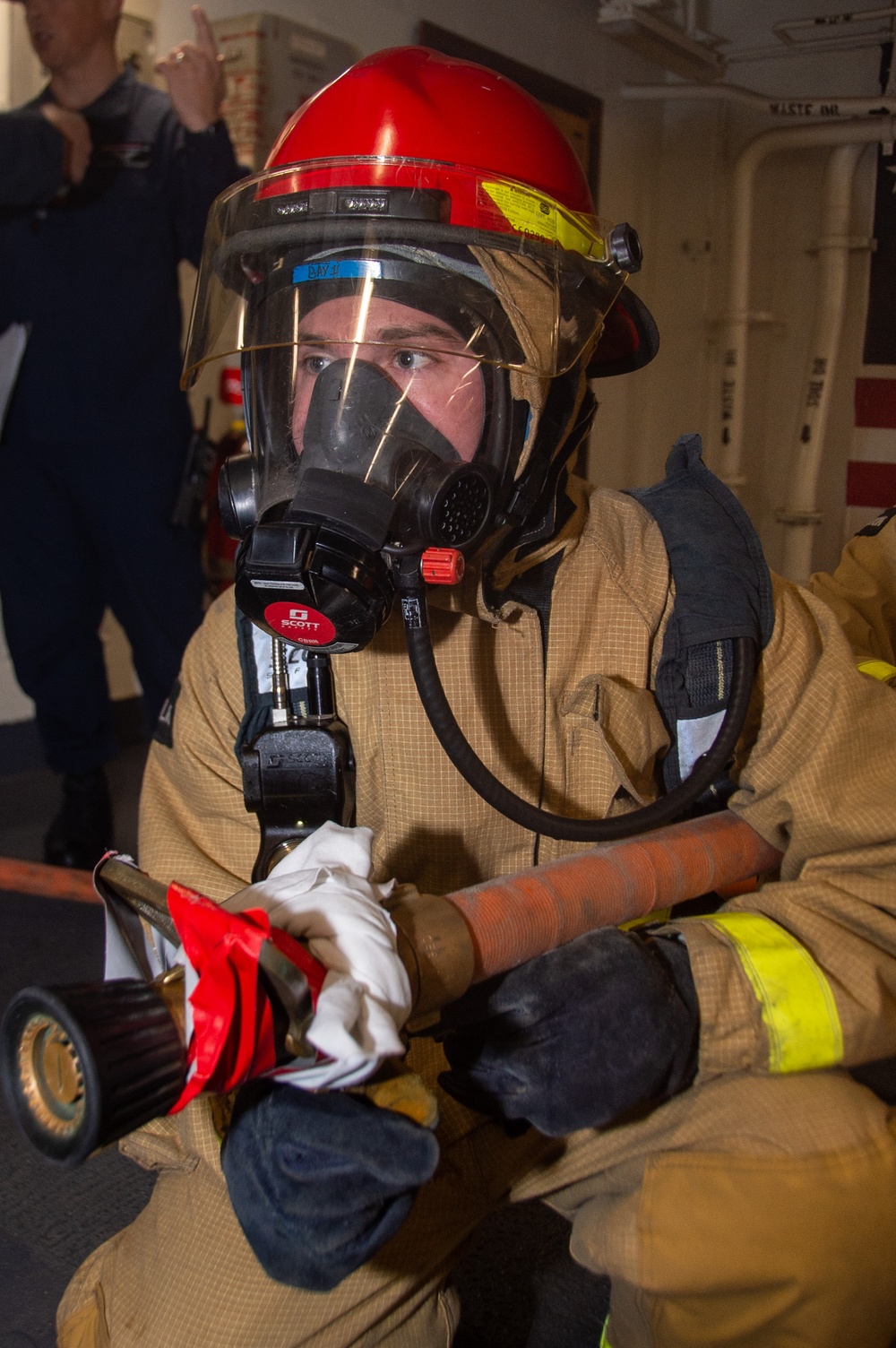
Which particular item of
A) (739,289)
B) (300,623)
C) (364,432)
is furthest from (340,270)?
(739,289)

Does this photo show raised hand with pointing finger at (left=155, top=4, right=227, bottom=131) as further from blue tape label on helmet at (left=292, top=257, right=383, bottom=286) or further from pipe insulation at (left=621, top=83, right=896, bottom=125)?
pipe insulation at (left=621, top=83, right=896, bottom=125)

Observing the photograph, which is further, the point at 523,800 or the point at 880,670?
the point at 880,670

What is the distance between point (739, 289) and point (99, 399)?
2630 millimetres

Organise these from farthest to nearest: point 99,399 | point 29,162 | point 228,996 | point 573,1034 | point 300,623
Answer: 1. point 99,399
2. point 29,162
3. point 300,623
4. point 573,1034
5. point 228,996

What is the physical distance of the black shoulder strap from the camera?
121cm

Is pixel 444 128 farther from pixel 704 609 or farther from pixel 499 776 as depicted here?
pixel 499 776

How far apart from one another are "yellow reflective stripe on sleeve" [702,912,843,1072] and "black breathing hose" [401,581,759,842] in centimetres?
16

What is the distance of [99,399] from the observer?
2822mm

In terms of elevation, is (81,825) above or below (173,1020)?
below

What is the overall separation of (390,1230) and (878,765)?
722 mm

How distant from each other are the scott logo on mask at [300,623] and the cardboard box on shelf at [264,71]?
2.93 m

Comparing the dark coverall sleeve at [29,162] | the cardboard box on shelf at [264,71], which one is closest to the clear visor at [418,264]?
the dark coverall sleeve at [29,162]

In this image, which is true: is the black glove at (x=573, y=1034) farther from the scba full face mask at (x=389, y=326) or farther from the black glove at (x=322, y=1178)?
the scba full face mask at (x=389, y=326)

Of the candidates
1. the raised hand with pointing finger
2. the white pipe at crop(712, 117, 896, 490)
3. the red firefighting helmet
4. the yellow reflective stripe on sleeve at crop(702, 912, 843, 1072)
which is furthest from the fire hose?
the white pipe at crop(712, 117, 896, 490)
